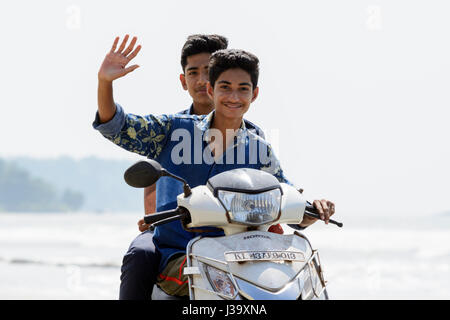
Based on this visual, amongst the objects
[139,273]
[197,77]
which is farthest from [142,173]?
[197,77]

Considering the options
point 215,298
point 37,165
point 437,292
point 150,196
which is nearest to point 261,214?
point 215,298

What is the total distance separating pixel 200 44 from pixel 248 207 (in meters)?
2.14

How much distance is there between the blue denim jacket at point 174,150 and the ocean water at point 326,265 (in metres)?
1.79

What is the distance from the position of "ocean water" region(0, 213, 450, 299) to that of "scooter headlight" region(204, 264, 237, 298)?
7.71ft

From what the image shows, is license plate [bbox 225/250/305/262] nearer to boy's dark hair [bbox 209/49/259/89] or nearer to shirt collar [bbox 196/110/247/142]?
shirt collar [bbox 196/110/247/142]

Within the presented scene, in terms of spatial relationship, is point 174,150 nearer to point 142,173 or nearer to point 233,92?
point 233,92

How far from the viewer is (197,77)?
4469mm

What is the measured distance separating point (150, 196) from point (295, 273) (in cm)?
217

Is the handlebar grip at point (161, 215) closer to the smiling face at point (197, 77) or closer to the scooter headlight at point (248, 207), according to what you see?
the scooter headlight at point (248, 207)

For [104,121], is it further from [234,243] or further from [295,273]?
[295,273]

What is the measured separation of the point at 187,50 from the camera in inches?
178

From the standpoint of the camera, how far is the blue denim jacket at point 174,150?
3.08 metres

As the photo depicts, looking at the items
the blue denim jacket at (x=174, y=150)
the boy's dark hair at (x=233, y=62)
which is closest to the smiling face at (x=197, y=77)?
the blue denim jacket at (x=174, y=150)

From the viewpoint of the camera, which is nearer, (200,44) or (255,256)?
(255,256)
